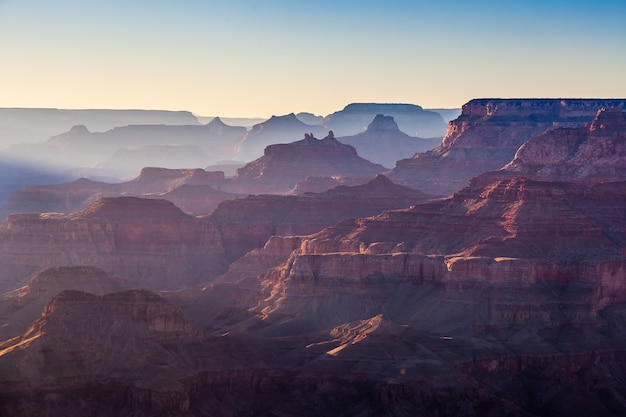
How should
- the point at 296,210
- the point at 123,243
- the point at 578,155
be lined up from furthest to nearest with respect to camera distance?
1. the point at 296,210
2. the point at 578,155
3. the point at 123,243

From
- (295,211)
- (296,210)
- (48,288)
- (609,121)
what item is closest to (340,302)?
(48,288)

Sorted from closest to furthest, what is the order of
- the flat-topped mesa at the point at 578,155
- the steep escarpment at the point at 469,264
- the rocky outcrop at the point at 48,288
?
the steep escarpment at the point at 469,264 < the rocky outcrop at the point at 48,288 < the flat-topped mesa at the point at 578,155

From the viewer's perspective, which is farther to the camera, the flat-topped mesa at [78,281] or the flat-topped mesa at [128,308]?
the flat-topped mesa at [78,281]

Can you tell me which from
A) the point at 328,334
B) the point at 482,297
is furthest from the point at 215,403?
the point at 482,297

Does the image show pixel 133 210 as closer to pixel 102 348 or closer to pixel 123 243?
pixel 123 243

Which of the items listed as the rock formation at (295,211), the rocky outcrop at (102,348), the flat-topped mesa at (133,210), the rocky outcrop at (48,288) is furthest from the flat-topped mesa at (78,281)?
the rock formation at (295,211)

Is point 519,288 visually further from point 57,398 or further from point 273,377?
point 57,398

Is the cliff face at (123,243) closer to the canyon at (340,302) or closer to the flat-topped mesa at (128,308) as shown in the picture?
the canyon at (340,302)

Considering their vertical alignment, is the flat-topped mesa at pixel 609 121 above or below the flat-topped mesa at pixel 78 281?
above
